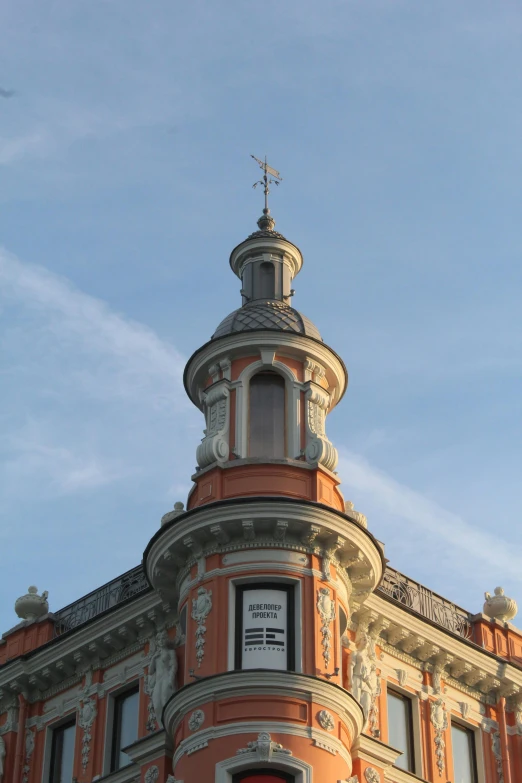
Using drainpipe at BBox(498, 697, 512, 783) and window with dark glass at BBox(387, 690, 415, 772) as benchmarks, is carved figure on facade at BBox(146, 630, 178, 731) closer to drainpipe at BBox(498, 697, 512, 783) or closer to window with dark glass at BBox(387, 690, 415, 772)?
window with dark glass at BBox(387, 690, 415, 772)

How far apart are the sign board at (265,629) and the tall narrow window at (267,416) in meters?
3.98

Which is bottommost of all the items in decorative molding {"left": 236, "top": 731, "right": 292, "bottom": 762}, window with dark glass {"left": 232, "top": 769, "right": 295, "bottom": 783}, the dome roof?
window with dark glass {"left": 232, "top": 769, "right": 295, "bottom": 783}

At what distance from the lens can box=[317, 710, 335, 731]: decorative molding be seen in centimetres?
3772

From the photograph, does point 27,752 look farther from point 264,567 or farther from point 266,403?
point 266,403

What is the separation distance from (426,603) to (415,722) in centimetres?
382

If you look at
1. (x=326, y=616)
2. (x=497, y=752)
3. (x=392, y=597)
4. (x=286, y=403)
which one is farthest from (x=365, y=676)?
(x=286, y=403)

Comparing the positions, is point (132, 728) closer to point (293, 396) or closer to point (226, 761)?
point (226, 761)

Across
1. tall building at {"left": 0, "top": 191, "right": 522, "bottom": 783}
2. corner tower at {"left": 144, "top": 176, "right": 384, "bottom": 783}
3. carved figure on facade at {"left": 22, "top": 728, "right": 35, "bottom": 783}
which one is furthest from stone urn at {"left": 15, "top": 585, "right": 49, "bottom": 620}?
corner tower at {"left": 144, "top": 176, "right": 384, "bottom": 783}

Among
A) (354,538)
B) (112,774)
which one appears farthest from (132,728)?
(354,538)

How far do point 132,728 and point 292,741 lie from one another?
264 inches

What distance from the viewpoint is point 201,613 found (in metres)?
39.3

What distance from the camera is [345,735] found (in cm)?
3847

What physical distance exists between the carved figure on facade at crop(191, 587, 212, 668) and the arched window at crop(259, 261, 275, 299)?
403 inches

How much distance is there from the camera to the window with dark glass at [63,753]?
43.8 m
